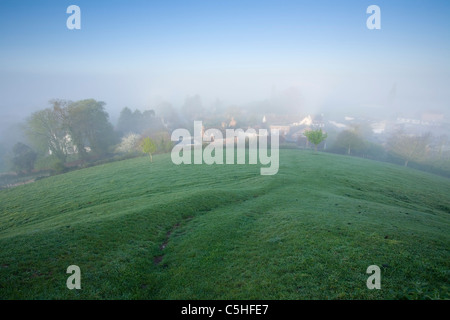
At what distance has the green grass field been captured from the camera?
28.1 ft

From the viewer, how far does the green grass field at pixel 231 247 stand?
8.55 m

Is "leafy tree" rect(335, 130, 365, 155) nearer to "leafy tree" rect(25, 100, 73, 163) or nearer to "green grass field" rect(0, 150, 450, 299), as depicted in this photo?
"green grass field" rect(0, 150, 450, 299)

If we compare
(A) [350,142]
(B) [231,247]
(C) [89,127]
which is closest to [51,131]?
(C) [89,127]

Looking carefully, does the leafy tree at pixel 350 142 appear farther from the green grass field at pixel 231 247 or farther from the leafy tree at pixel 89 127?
the leafy tree at pixel 89 127

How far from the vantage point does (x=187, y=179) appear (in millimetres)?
30062

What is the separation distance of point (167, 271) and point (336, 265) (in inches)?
345

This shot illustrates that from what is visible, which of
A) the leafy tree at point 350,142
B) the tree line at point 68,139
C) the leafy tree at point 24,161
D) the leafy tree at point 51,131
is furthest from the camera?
the leafy tree at point 350,142

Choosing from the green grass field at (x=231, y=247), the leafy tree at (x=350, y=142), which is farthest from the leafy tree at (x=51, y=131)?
the leafy tree at (x=350, y=142)

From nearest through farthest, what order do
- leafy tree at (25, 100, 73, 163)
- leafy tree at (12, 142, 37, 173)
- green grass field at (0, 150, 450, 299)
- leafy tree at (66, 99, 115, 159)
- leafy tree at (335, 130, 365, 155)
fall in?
1. green grass field at (0, 150, 450, 299)
2. leafy tree at (12, 142, 37, 173)
3. leafy tree at (25, 100, 73, 163)
4. leafy tree at (66, 99, 115, 159)
5. leafy tree at (335, 130, 365, 155)

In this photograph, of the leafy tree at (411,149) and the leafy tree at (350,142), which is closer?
the leafy tree at (411,149)

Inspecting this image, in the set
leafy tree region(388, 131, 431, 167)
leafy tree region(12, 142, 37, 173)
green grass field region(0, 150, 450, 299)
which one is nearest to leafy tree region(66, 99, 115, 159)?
leafy tree region(12, 142, 37, 173)

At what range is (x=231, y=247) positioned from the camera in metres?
→ 12.6
